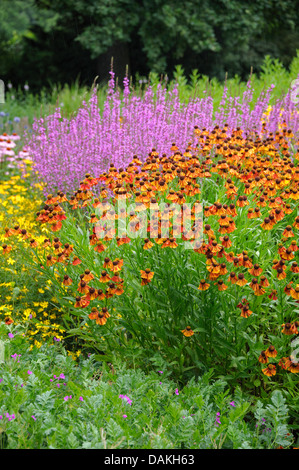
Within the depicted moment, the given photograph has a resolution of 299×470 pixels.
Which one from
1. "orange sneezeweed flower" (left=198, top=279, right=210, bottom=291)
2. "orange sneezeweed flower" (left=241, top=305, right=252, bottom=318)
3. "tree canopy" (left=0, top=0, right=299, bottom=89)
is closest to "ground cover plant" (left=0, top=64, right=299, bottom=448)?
"orange sneezeweed flower" (left=198, top=279, right=210, bottom=291)

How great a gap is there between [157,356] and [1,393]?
872 millimetres

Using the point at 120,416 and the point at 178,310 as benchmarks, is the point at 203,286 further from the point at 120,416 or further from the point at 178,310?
the point at 120,416

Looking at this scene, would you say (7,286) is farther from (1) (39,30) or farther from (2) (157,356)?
(1) (39,30)

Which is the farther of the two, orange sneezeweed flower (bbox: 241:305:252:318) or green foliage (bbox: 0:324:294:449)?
orange sneezeweed flower (bbox: 241:305:252:318)

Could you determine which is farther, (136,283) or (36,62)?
(36,62)

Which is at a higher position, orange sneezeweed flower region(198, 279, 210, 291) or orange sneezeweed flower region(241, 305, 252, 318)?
orange sneezeweed flower region(198, 279, 210, 291)

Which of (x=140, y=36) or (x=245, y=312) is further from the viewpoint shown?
(x=140, y=36)

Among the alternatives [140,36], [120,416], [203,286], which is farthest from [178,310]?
[140,36]

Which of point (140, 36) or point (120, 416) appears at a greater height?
point (140, 36)

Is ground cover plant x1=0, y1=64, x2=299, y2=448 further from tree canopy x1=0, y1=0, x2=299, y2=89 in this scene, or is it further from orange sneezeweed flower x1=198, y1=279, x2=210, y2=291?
tree canopy x1=0, y1=0, x2=299, y2=89

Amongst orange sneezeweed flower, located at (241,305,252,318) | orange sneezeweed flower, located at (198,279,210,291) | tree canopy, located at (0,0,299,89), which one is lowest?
orange sneezeweed flower, located at (241,305,252,318)

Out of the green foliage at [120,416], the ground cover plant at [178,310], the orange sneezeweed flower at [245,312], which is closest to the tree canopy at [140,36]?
the ground cover plant at [178,310]

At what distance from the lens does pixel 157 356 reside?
2914mm
